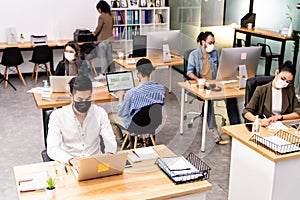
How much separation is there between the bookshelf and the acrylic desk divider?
5464 millimetres

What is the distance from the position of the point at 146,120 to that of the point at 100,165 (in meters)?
0.54

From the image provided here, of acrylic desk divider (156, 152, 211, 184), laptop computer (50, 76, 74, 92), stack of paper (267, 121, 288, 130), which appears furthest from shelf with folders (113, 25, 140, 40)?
acrylic desk divider (156, 152, 211, 184)

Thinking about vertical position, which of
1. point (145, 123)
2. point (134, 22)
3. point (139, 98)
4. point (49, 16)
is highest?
point (49, 16)

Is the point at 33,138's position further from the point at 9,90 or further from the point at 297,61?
the point at 297,61

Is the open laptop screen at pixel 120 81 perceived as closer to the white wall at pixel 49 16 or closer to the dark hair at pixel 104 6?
the dark hair at pixel 104 6

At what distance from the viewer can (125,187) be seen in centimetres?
228

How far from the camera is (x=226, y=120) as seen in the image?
5.07m

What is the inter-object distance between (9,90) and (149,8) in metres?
3.17

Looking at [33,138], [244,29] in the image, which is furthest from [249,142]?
[244,29]

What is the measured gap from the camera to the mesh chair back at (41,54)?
7.13 m

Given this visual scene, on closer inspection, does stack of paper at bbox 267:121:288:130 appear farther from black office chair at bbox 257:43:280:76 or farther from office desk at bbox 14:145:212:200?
black office chair at bbox 257:43:280:76

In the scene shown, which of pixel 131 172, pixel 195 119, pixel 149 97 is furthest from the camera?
pixel 195 119

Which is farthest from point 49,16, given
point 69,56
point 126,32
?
point 69,56

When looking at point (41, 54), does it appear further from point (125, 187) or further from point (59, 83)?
point (125, 187)
